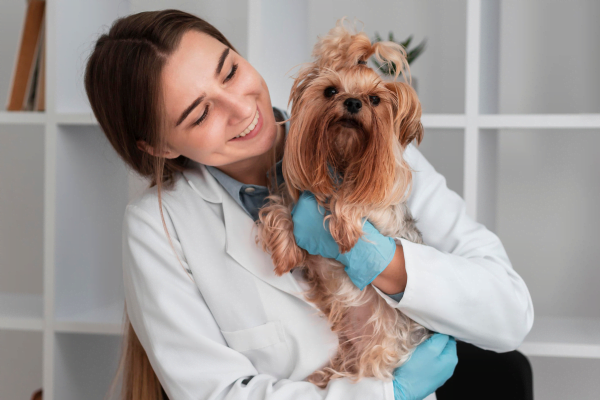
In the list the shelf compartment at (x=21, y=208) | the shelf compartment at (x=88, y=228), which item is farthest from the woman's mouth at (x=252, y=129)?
the shelf compartment at (x=21, y=208)

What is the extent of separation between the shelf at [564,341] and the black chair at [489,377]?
0.17 metres

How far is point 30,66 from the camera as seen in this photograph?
1.85 meters

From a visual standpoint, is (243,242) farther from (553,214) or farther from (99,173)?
(553,214)

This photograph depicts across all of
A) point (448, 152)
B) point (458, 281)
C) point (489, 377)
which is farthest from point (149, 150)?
point (448, 152)

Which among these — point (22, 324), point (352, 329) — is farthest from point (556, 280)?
point (22, 324)

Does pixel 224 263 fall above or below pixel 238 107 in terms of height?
below

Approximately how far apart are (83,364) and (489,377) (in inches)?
61.2

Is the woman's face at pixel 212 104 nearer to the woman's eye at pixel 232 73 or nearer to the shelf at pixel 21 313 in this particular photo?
the woman's eye at pixel 232 73

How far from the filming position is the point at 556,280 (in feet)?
7.73

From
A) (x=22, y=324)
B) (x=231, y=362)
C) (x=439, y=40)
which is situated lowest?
(x=22, y=324)

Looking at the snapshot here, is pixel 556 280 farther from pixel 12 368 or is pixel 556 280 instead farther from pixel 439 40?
pixel 12 368

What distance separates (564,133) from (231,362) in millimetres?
1883

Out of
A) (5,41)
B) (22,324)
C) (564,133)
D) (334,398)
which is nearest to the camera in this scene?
(334,398)

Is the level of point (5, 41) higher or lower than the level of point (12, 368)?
higher
